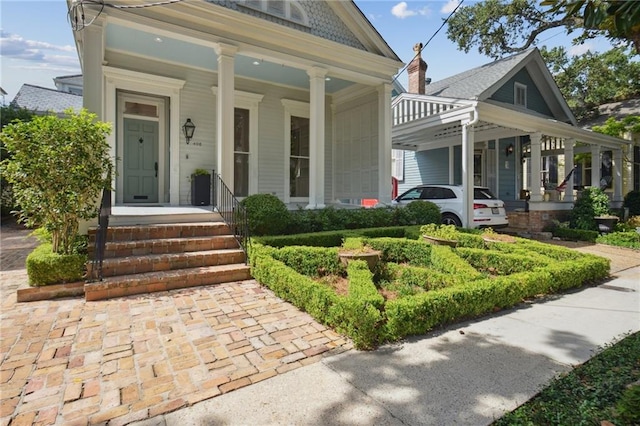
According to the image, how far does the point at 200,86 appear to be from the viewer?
28.7 ft

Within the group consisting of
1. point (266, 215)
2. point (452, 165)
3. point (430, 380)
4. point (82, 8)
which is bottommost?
point (430, 380)

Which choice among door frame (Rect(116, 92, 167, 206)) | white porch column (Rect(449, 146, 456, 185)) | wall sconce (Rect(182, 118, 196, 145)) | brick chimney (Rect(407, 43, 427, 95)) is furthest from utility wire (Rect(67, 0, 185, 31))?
white porch column (Rect(449, 146, 456, 185))

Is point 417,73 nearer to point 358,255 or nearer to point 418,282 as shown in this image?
point 358,255

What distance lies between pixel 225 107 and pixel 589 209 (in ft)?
37.6

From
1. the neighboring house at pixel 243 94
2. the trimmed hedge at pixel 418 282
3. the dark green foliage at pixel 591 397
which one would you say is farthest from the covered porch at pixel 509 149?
the dark green foliage at pixel 591 397

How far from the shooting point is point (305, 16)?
834cm

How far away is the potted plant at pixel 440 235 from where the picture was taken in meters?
6.54

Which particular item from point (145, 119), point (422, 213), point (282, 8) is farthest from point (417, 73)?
point (145, 119)

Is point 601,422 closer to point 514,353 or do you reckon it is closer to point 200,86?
point 514,353

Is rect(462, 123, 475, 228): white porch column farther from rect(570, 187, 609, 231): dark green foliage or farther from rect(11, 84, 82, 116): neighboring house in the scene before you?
rect(11, 84, 82, 116): neighboring house

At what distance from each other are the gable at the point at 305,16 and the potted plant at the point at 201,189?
3.75 metres

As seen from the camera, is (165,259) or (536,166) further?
(536,166)

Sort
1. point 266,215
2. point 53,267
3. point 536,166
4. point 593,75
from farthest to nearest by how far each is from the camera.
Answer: point 593,75 → point 536,166 → point 266,215 → point 53,267

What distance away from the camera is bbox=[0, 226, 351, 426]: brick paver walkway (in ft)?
7.66
